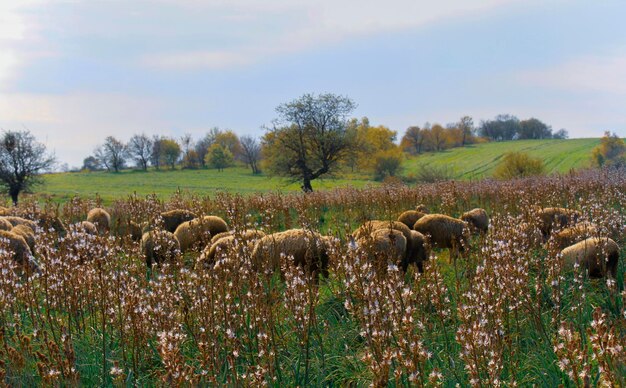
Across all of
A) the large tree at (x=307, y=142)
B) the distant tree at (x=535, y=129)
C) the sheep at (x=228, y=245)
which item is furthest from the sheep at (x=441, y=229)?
the distant tree at (x=535, y=129)

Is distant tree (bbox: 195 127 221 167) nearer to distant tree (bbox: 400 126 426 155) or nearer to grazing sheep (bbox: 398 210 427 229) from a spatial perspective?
distant tree (bbox: 400 126 426 155)

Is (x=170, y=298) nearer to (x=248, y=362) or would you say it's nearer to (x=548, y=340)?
(x=248, y=362)

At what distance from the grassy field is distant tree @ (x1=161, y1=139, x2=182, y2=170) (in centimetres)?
1270

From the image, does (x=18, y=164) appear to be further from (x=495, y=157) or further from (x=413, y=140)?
(x=413, y=140)

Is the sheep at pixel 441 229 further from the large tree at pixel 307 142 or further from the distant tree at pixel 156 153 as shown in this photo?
the distant tree at pixel 156 153

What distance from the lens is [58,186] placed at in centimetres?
7350

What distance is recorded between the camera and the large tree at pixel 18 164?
139 ft

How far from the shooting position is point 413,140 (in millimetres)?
120562

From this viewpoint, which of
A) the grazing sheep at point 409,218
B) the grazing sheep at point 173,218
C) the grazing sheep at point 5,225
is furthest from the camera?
the grazing sheep at point 173,218

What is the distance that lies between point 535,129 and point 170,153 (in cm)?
8739

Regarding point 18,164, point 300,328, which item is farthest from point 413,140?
point 300,328

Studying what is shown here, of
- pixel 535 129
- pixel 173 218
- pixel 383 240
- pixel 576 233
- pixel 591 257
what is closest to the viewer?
pixel 591 257

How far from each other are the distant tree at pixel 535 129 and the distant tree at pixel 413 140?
3148 centimetres

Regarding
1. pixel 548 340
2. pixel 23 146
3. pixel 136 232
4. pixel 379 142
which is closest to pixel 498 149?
pixel 379 142
